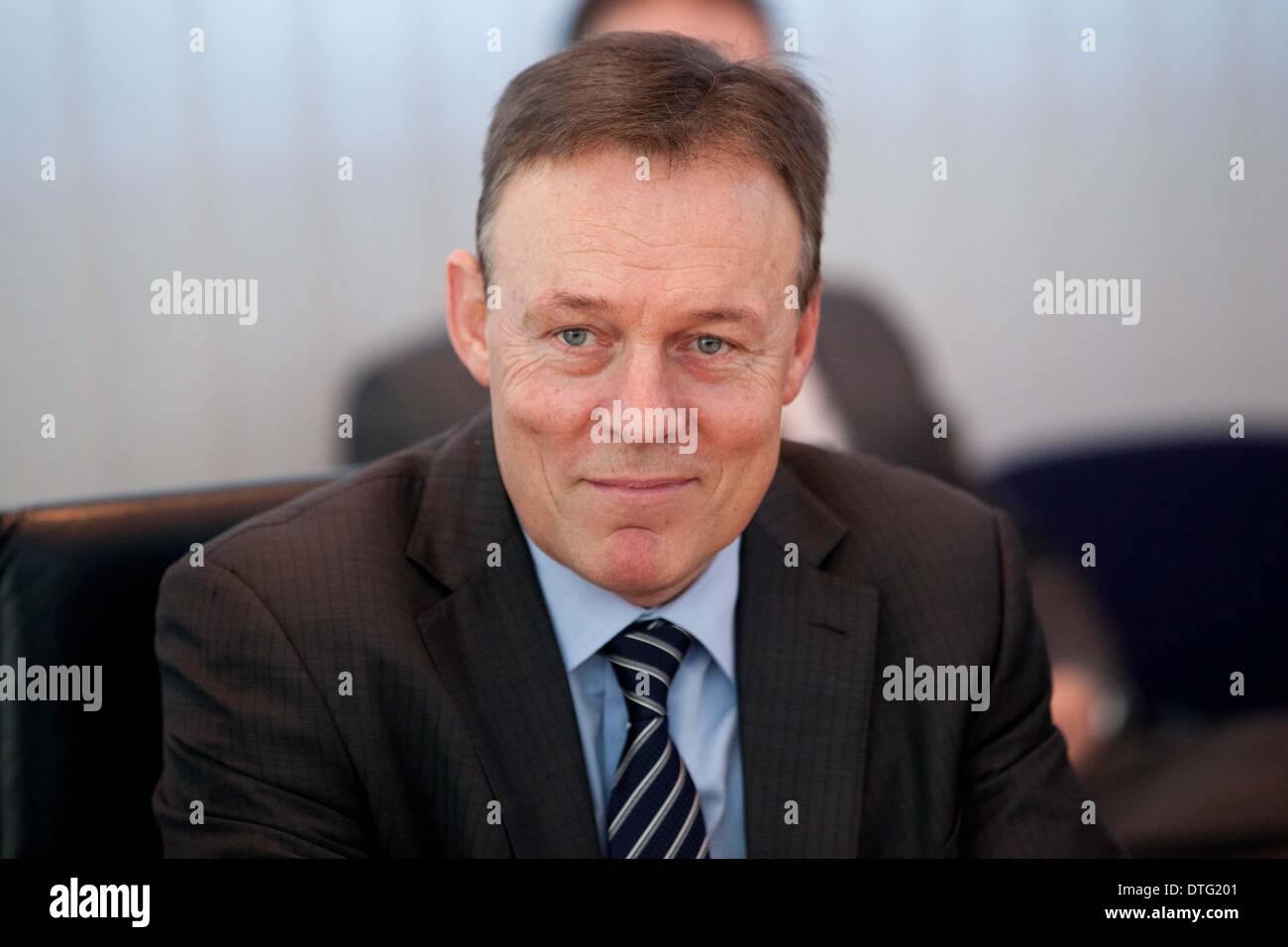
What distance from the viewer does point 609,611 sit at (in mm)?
1513

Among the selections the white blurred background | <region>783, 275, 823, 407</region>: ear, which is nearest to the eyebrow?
<region>783, 275, 823, 407</region>: ear

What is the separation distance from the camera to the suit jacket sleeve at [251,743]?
4.50ft

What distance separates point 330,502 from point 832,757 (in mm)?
651

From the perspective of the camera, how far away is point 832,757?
1.48 metres

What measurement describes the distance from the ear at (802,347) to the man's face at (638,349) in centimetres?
5

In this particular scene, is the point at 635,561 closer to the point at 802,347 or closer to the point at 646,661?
the point at 646,661

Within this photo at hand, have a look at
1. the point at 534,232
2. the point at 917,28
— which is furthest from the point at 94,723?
the point at 917,28

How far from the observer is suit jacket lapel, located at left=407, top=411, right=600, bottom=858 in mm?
1408

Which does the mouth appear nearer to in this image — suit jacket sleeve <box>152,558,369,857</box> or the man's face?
the man's face

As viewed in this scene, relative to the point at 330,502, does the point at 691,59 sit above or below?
above

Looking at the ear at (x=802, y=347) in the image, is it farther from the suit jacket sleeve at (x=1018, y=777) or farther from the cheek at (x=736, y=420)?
the suit jacket sleeve at (x=1018, y=777)

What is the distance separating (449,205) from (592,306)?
5.29ft

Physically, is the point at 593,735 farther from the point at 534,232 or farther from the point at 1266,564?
the point at 1266,564

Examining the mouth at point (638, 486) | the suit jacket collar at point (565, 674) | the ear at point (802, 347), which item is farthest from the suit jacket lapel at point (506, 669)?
the ear at point (802, 347)
